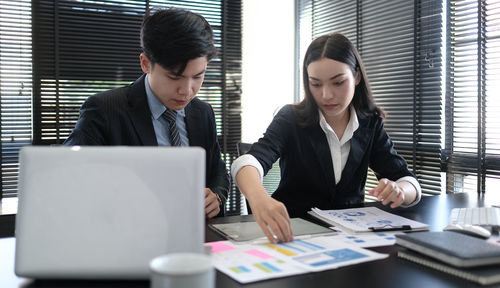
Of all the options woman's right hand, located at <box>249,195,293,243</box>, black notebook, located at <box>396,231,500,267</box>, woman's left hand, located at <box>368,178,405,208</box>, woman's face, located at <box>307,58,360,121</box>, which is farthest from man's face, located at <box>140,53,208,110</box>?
black notebook, located at <box>396,231,500,267</box>

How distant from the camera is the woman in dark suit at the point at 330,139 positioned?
175 centimetres

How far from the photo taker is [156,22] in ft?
4.91

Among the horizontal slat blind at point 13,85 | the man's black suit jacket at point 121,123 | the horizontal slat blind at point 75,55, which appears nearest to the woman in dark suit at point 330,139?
the man's black suit jacket at point 121,123

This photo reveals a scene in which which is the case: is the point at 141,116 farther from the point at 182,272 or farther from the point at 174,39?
the point at 182,272

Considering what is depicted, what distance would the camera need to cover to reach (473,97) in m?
2.46

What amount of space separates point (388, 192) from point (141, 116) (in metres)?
0.94

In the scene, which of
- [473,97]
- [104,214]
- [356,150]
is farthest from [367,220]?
[473,97]

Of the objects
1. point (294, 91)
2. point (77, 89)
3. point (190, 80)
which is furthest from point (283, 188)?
point (294, 91)

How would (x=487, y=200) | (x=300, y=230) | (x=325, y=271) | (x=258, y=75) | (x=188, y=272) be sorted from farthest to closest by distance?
1. (x=258, y=75)
2. (x=487, y=200)
3. (x=300, y=230)
4. (x=325, y=271)
5. (x=188, y=272)

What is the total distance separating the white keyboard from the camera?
1236 millimetres

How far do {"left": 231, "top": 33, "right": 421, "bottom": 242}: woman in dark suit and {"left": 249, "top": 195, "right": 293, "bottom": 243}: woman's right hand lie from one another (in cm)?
50

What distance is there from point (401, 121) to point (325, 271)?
2.32 meters

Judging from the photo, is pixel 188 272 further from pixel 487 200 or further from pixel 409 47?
pixel 409 47

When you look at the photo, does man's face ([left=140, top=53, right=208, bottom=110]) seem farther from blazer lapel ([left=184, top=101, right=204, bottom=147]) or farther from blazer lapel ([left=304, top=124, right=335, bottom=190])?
blazer lapel ([left=304, top=124, right=335, bottom=190])
